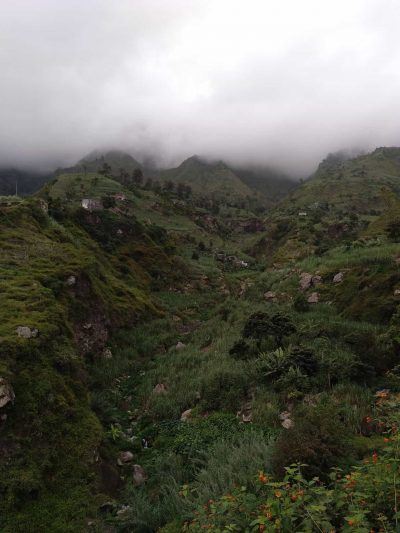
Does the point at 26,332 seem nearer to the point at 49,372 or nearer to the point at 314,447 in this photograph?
the point at 49,372

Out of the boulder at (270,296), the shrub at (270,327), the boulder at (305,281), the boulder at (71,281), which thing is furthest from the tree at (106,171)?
the shrub at (270,327)

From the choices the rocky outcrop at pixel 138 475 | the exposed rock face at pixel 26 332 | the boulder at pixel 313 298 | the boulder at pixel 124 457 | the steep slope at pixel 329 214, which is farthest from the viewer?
the steep slope at pixel 329 214

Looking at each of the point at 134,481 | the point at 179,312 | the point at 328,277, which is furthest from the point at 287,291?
the point at 134,481

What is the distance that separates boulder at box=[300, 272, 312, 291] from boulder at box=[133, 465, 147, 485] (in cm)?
1440

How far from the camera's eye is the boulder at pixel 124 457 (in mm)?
8312

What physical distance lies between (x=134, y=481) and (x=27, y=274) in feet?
30.9

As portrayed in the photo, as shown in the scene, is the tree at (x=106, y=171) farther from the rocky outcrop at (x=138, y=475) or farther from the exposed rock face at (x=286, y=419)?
the exposed rock face at (x=286, y=419)

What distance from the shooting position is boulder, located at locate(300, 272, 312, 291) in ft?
65.9

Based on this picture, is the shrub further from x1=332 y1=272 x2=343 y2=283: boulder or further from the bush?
the bush

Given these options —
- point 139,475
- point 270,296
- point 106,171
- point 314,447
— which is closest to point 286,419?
point 314,447

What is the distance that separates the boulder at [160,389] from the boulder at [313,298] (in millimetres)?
9058

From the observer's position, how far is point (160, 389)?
11828 mm

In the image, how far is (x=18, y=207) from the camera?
22172 millimetres

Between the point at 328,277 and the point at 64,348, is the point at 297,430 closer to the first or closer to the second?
the point at 64,348
